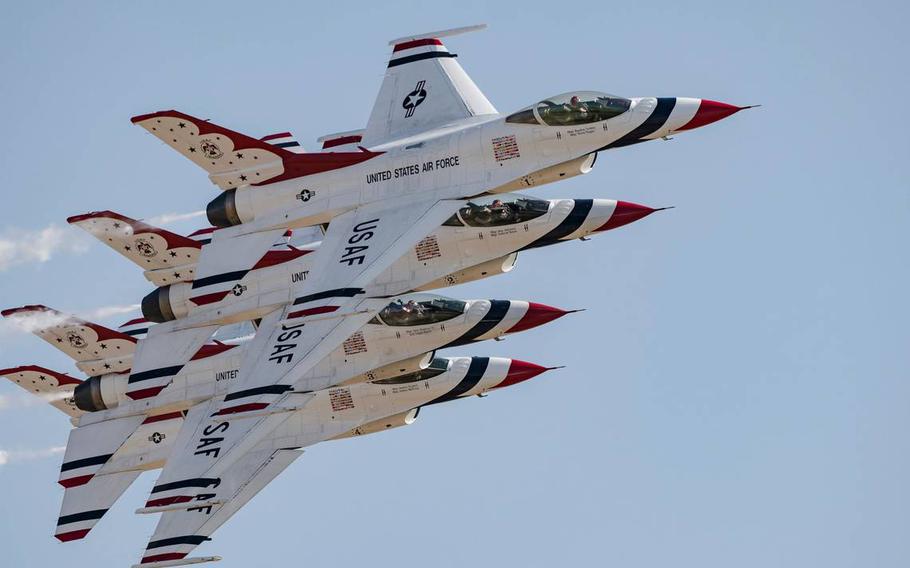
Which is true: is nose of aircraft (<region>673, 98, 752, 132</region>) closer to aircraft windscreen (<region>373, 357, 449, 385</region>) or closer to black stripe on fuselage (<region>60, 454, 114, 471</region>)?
aircraft windscreen (<region>373, 357, 449, 385</region>)

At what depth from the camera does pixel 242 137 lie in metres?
57.4

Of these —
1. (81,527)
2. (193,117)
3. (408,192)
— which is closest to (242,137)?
(193,117)

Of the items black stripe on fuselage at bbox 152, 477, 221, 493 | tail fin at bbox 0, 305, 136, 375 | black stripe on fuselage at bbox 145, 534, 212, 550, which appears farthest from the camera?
tail fin at bbox 0, 305, 136, 375

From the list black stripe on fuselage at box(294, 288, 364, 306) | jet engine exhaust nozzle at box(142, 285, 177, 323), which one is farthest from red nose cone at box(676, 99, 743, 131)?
jet engine exhaust nozzle at box(142, 285, 177, 323)

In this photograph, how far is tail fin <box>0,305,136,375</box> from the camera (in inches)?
2347

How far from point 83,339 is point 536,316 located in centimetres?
1404

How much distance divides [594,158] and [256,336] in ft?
36.1

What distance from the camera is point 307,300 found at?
53.6m

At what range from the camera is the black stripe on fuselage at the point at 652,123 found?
55.3m

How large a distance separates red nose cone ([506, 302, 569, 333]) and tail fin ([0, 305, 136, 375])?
39.2ft

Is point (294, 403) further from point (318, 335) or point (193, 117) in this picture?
point (193, 117)

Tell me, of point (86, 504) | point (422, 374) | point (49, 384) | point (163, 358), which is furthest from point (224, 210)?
point (86, 504)

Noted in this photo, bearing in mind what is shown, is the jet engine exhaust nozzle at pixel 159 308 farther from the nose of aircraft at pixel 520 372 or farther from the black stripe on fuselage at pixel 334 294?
the nose of aircraft at pixel 520 372

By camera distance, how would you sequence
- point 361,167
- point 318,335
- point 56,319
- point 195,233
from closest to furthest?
point 318,335 → point 361,167 → point 56,319 → point 195,233
